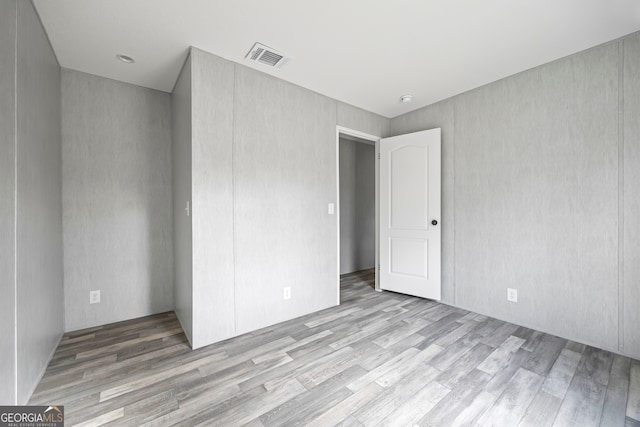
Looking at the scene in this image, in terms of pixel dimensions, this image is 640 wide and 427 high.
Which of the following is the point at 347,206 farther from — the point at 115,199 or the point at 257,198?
the point at 115,199

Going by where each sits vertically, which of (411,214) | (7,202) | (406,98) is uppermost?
(406,98)

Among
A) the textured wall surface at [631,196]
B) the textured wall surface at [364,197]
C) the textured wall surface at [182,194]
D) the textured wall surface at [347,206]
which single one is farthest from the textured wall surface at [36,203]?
the textured wall surface at [631,196]

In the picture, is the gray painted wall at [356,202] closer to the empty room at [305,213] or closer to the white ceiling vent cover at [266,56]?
the empty room at [305,213]

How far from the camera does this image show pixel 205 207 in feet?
7.16

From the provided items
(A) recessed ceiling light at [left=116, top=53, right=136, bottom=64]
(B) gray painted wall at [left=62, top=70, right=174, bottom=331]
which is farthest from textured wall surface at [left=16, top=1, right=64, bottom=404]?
(A) recessed ceiling light at [left=116, top=53, right=136, bottom=64]

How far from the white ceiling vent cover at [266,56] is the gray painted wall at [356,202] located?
2.45m

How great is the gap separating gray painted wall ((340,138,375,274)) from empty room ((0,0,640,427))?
1.47 m

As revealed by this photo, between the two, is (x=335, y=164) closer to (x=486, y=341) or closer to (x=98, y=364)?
(x=486, y=341)

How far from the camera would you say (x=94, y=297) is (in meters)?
2.55

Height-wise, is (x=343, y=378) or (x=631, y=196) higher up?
(x=631, y=196)

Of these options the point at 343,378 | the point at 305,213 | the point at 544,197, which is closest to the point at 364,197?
the point at 305,213

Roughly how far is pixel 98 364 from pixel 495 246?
372 centimetres

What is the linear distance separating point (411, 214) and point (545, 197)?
1.33m

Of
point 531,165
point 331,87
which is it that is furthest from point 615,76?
point 331,87
